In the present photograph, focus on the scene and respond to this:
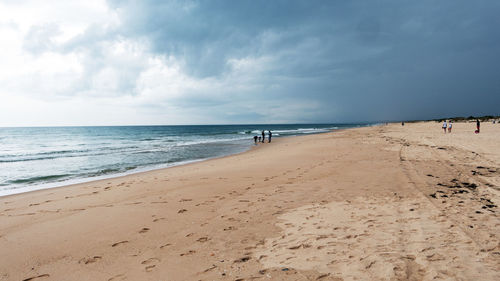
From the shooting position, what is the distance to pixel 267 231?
4.64 meters

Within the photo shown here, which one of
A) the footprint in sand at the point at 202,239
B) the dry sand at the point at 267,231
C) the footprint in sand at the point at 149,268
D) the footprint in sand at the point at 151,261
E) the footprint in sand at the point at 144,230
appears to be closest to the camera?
the dry sand at the point at 267,231

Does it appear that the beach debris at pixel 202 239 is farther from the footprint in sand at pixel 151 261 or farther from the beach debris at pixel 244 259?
the beach debris at pixel 244 259

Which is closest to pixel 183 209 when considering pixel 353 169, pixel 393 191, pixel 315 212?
pixel 315 212

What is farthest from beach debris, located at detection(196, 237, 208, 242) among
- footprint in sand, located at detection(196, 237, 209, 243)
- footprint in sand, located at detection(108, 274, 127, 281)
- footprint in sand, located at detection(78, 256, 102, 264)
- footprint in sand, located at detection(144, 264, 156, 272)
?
footprint in sand, located at detection(78, 256, 102, 264)

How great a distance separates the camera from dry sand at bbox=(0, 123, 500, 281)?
332 centimetres

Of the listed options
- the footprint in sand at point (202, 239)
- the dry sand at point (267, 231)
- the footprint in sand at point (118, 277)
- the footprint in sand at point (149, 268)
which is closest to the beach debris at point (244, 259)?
the dry sand at point (267, 231)

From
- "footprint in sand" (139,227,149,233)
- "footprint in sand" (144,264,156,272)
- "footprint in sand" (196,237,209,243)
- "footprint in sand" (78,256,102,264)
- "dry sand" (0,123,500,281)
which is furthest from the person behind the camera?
"footprint in sand" (139,227,149,233)

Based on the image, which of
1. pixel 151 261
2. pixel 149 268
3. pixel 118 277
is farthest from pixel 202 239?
pixel 118 277

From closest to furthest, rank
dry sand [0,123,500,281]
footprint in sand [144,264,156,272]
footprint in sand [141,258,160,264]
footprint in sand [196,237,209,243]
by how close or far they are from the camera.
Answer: dry sand [0,123,500,281] → footprint in sand [144,264,156,272] → footprint in sand [141,258,160,264] → footprint in sand [196,237,209,243]

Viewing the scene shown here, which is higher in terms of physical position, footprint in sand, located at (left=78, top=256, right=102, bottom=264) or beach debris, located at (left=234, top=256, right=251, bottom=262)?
beach debris, located at (left=234, top=256, right=251, bottom=262)

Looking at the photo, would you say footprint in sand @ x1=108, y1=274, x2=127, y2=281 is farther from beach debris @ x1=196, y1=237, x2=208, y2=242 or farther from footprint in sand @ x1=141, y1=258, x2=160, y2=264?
beach debris @ x1=196, y1=237, x2=208, y2=242

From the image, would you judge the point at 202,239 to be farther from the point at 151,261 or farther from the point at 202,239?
the point at 151,261

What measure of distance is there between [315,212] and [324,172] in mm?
4800

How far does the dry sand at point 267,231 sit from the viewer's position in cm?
332
